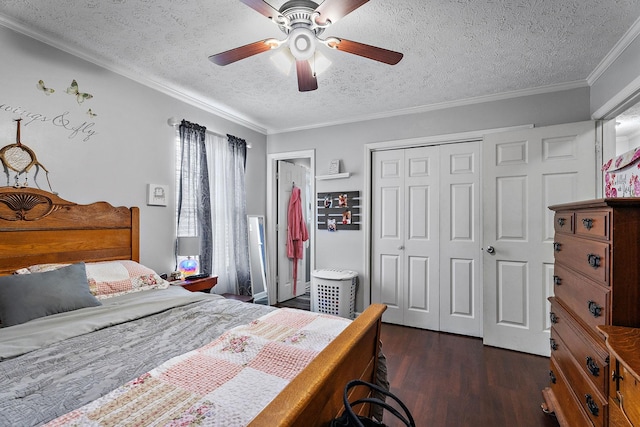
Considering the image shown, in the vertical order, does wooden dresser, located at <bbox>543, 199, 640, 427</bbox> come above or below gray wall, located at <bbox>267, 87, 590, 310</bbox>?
below

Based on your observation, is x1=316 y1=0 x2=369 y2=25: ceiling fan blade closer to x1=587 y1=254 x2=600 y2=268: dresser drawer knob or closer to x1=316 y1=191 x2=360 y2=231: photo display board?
x1=587 y1=254 x2=600 y2=268: dresser drawer knob

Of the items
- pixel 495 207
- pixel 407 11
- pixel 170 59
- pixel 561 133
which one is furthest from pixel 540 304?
pixel 170 59

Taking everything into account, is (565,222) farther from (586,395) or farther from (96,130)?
(96,130)

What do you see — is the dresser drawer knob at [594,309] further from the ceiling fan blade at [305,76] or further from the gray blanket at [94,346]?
the ceiling fan blade at [305,76]

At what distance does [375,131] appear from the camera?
377 cm

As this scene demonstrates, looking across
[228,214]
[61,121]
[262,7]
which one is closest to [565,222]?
[262,7]

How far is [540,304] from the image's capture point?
2793 millimetres

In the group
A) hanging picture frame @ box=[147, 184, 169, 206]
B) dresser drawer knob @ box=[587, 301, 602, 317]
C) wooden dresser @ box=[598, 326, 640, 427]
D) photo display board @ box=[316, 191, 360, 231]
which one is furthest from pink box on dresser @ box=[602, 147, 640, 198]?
hanging picture frame @ box=[147, 184, 169, 206]

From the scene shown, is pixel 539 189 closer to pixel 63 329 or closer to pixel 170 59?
pixel 170 59

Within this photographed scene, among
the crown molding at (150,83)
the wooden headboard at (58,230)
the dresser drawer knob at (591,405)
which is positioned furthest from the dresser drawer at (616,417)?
the crown molding at (150,83)

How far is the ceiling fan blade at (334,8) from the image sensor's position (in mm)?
1447

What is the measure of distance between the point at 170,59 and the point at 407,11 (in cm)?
185

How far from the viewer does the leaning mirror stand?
4.16 meters

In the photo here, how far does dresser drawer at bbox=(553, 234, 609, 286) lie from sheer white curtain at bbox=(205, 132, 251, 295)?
10.1ft
